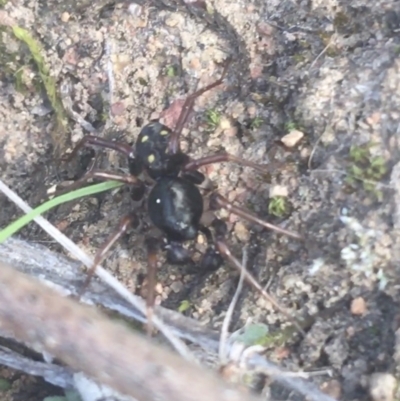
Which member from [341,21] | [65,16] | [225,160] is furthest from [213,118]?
[65,16]

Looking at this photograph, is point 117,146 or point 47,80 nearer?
point 117,146

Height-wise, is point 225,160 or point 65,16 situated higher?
point 65,16

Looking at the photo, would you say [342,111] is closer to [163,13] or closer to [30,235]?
[163,13]

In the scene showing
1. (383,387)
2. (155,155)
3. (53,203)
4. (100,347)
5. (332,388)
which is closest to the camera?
(100,347)

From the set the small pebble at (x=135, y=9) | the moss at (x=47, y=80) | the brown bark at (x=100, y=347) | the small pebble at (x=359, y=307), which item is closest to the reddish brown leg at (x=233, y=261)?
the small pebble at (x=359, y=307)

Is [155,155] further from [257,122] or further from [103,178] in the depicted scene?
[257,122]

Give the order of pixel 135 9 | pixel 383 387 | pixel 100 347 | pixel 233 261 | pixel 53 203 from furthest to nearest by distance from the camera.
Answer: pixel 135 9, pixel 53 203, pixel 233 261, pixel 383 387, pixel 100 347

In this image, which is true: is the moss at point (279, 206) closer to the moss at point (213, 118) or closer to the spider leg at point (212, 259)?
the spider leg at point (212, 259)
